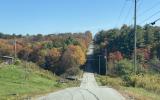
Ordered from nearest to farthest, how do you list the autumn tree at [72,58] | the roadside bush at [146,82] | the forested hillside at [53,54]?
the roadside bush at [146,82]
the autumn tree at [72,58]
the forested hillside at [53,54]

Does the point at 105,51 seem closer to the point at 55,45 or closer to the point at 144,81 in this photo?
the point at 55,45

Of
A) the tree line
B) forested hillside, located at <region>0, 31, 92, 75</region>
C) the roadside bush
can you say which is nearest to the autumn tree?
forested hillside, located at <region>0, 31, 92, 75</region>

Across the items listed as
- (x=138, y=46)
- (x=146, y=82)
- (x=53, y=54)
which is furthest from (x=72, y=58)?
(x=146, y=82)

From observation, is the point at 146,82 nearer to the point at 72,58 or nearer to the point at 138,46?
the point at 138,46

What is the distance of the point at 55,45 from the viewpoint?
575 feet

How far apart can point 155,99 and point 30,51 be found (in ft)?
457

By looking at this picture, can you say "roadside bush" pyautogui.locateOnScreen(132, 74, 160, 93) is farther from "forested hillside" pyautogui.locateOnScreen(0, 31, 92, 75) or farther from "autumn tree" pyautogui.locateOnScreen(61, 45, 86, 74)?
"autumn tree" pyautogui.locateOnScreen(61, 45, 86, 74)

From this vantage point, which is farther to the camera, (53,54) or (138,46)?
(53,54)

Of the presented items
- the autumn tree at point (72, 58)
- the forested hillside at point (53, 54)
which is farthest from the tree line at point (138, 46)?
the forested hillside at point (53, 54)

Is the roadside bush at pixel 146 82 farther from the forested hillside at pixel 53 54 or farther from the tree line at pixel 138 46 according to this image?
the forested hillside at pixel 53 54

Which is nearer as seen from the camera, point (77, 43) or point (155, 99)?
point (155, 99)

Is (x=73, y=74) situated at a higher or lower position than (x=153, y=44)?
lower

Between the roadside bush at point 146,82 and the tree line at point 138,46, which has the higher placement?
the tree line at point 138,46

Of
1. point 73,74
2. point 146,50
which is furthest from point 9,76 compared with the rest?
point 146,50
